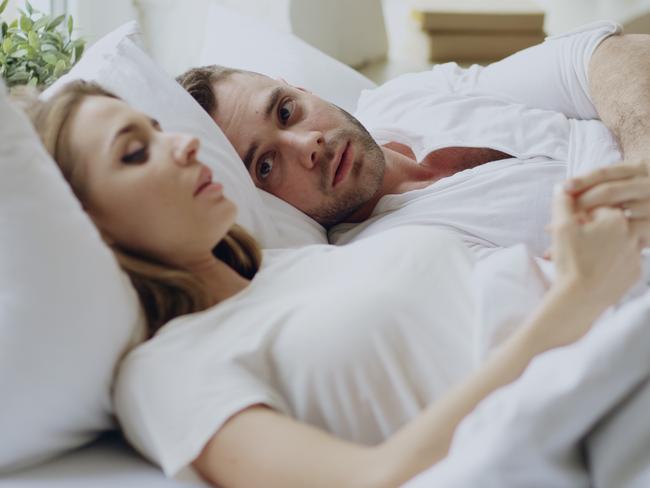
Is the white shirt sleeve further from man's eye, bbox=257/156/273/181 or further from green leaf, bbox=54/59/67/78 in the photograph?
green leaf, bbox=54/59/67/78

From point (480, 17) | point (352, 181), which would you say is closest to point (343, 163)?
point (352, 181)

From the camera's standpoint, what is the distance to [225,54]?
202 centimetres

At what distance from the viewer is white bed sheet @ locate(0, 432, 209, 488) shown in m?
1.00

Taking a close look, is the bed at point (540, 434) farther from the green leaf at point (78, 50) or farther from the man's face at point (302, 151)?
the green leaf at point (78, 50)

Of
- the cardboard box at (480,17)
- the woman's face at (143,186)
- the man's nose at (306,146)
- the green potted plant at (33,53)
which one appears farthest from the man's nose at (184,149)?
the cardboard box at (480,17)

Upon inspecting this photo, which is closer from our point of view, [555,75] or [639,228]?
[639,228]

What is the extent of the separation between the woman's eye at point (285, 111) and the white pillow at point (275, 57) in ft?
1.16

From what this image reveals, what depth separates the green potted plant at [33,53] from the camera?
1729 mm

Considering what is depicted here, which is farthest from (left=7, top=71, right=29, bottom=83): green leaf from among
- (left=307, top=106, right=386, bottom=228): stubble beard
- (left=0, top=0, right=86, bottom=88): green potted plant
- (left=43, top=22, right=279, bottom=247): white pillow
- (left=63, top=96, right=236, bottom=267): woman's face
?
(left=63, top=96, right=236, bottom=267): woman's face

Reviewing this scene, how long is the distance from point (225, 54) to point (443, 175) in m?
0.58

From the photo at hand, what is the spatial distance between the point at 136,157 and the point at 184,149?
2.1 inches

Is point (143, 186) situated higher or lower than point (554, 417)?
higher

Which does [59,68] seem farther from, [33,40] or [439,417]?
[439,417]

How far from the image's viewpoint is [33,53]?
1776 millimetres
